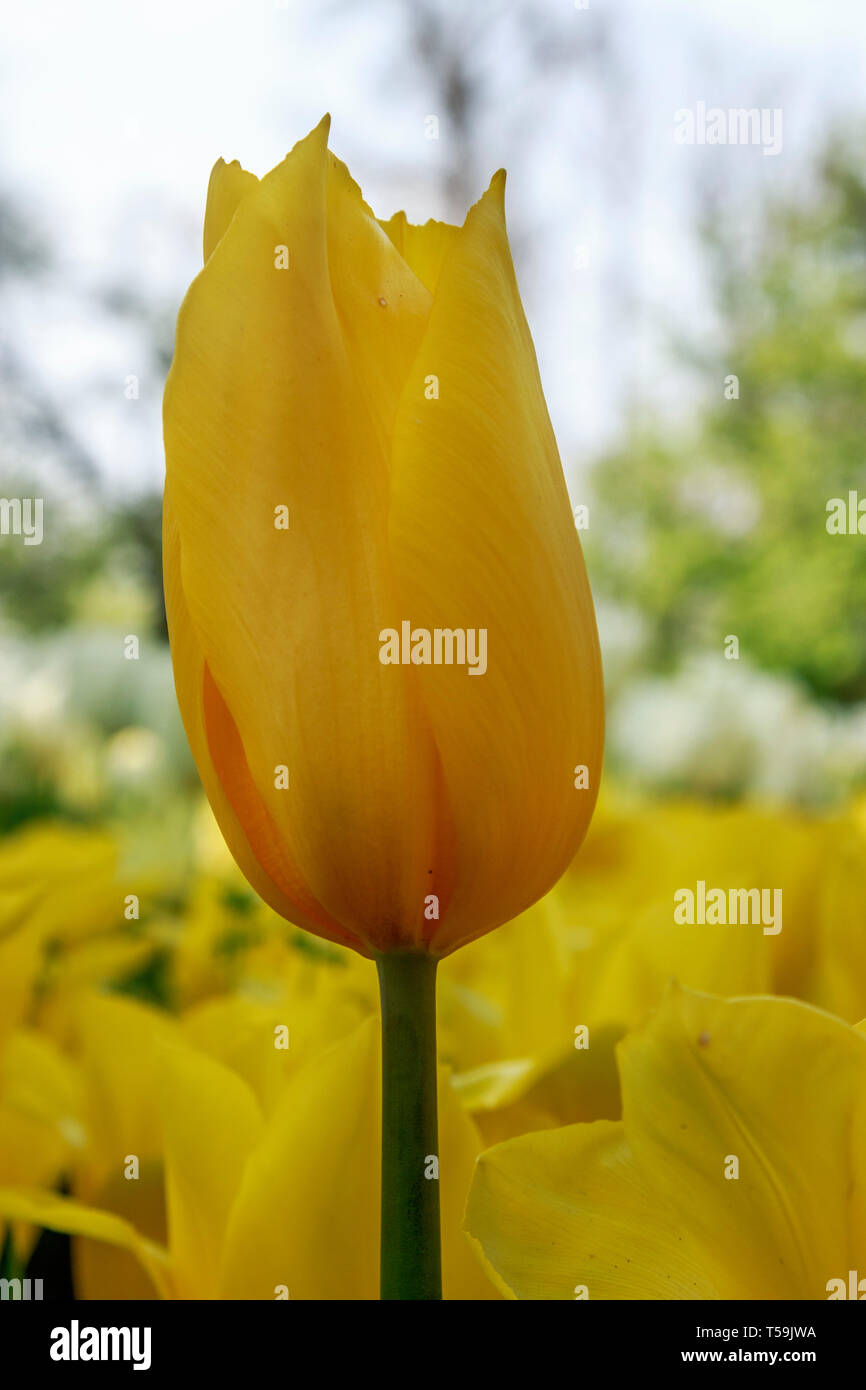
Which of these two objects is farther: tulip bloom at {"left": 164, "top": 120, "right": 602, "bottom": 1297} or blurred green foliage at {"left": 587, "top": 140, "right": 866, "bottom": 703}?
blurred green foliage at {"left": 587, "top": 140, "right": 866, "bottom": 703}

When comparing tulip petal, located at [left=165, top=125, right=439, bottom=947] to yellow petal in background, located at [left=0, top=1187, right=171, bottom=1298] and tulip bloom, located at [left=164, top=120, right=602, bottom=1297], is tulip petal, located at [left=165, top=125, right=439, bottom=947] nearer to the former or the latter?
tulip bloom, located at [left=164, top=120, right=602, bottom=1297]

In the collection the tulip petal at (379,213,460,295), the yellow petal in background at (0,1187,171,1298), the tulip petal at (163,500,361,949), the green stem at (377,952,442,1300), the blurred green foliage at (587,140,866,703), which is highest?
the blurred green foliage at (587,140,866,703)

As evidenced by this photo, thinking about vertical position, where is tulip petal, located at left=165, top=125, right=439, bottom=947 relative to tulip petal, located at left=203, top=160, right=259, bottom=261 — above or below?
below

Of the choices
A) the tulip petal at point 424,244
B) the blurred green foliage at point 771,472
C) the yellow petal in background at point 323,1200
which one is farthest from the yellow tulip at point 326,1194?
the blurred green foliage at point 771,472

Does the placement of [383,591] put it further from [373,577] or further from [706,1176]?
[706,1176]

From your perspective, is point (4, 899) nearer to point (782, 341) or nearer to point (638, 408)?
point (782, 341)

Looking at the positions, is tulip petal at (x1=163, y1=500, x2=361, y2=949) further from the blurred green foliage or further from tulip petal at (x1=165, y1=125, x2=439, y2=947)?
the blurred green foliage

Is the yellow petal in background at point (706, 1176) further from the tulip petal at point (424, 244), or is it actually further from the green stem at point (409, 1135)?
the tulip petal at point (424, 244)

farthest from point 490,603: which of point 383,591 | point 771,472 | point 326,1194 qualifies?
point 771,472

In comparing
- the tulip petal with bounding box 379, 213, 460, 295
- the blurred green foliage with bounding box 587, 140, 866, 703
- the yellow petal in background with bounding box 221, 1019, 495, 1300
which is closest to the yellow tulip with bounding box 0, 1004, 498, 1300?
the yellow petal in background with bounding box 221, 1019, 495, 1300
